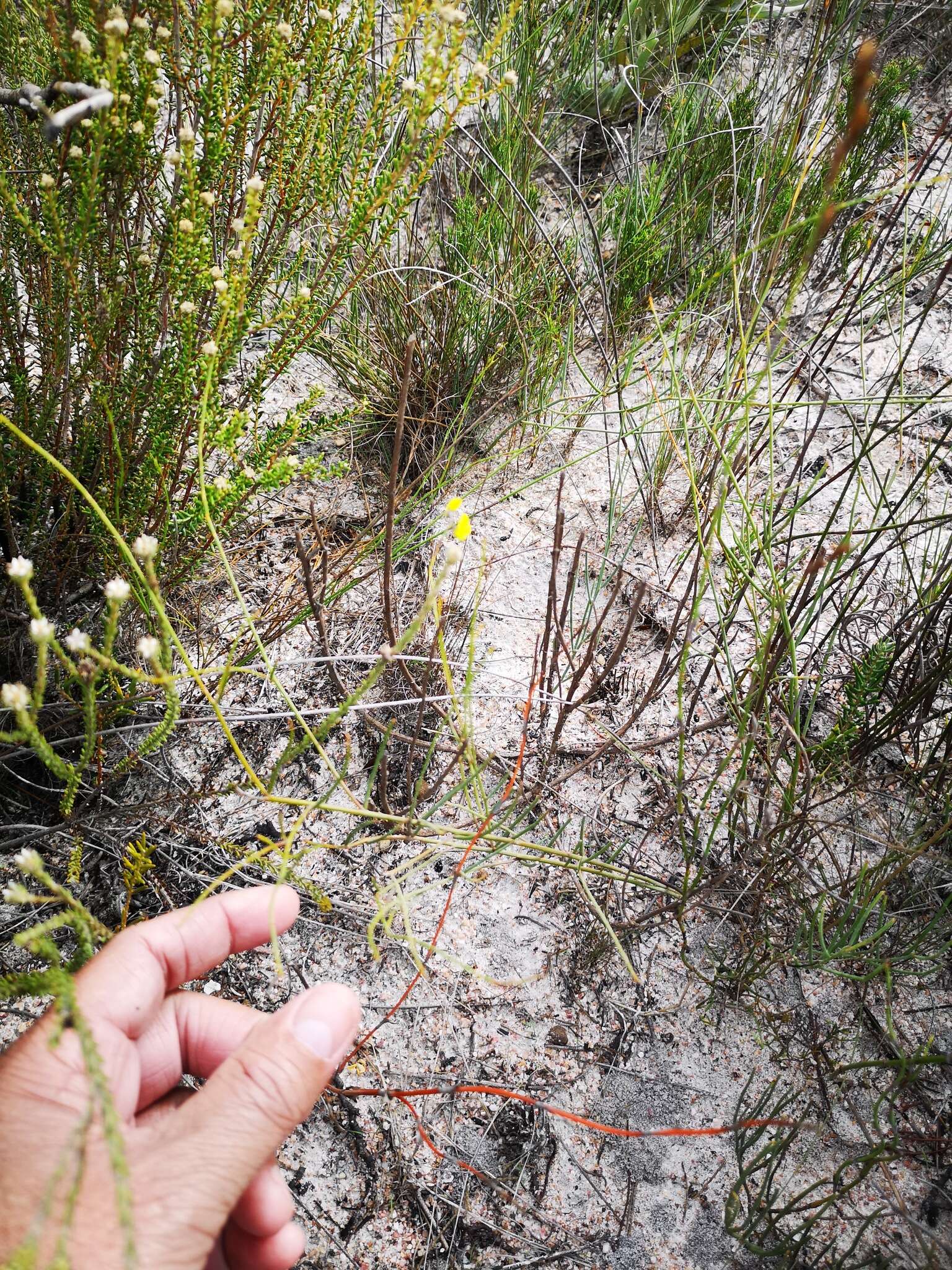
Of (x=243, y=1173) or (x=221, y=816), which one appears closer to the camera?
(x=243, y=1173)

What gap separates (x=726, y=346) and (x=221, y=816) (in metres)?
1.72

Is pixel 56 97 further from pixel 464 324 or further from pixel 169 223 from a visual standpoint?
pixel 464 324

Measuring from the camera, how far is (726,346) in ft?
6.80

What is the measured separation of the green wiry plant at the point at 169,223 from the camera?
1.07m

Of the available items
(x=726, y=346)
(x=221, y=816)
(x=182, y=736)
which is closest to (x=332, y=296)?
(x=726, y=346)

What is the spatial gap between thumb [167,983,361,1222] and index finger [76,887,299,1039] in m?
0.13

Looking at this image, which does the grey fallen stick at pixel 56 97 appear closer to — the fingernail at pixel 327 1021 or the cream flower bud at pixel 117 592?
the cream flower bud at pixel 117 592

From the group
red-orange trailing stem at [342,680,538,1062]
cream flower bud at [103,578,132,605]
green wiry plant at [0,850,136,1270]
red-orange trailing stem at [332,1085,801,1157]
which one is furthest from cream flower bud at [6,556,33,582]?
red-orange trailing stem at [332,1085,801,1157]

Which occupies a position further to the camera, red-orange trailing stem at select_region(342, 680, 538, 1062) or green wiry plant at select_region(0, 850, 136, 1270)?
red-orange trailing stem at select_region(342, 680, 538, 1062)

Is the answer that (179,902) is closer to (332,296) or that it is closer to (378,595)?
(378,595)

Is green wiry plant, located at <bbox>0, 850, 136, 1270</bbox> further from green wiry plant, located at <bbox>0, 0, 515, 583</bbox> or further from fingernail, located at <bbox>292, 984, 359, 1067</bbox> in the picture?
green wiry plant, located at <bbox>0, 0, 515, 583</bbox>

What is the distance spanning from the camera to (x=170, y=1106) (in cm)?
114

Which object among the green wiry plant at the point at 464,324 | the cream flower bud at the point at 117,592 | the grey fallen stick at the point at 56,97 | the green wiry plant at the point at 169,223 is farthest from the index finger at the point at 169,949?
the green wiry plant at the point at 464,324

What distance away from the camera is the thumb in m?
0.85
